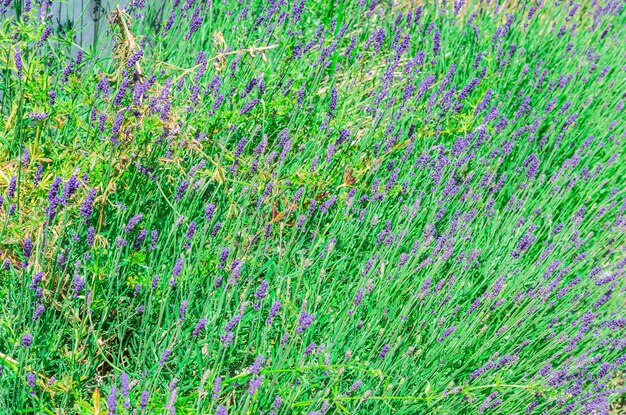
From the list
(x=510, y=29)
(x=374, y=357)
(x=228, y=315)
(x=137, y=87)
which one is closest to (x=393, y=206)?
(x=374, y=357)

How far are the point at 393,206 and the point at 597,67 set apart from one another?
8.00 feet

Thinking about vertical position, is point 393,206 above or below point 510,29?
below

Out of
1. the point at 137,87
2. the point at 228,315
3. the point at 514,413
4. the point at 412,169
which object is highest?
the point at 137,87

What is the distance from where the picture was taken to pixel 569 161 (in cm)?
340

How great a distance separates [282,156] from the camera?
2586 millimetres

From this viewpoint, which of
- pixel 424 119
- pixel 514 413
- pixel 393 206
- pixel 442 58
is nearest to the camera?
pixel 514 413

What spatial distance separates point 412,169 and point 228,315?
1.23 meters

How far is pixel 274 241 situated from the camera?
248 centimetres

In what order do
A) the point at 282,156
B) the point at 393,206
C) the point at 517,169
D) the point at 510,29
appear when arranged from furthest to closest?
the point at 510,29
the point at 517,169
the point at 393,206
the point at 282,156

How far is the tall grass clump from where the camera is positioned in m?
1.98

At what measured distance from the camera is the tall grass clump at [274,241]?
1.98m

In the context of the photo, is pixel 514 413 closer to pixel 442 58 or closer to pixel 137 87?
pixel 137 87

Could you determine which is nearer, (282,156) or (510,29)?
(282,156)

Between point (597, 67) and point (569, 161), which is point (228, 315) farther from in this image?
point (597, 67)
